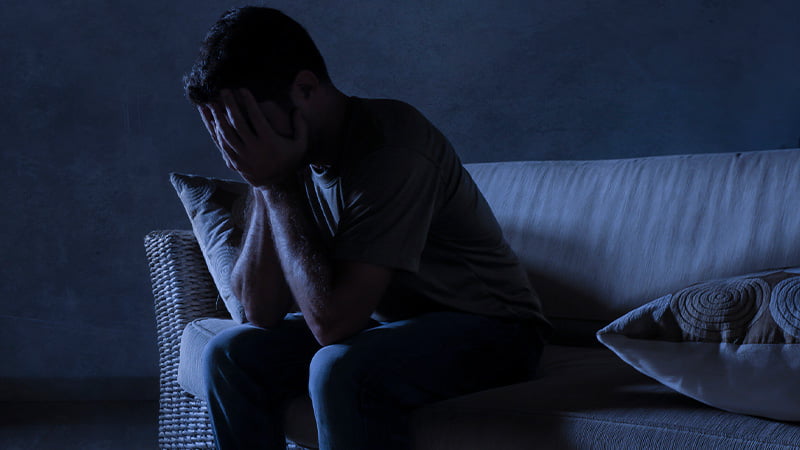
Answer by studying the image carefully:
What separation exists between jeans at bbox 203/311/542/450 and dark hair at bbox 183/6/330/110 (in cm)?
41

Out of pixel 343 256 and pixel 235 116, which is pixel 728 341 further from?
pixel 235 116

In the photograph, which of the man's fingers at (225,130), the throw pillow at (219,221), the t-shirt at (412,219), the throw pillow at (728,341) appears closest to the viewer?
the throw pillow at (728,341)

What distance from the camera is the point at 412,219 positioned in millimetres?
1141

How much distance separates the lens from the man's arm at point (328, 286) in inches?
43.6

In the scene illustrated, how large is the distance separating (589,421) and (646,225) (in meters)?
0.70

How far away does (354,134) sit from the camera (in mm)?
1253

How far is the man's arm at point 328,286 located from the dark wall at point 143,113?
64.6 inches

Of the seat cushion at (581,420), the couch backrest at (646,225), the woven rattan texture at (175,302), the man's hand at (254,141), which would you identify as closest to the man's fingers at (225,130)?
the man's hand at (254,141)

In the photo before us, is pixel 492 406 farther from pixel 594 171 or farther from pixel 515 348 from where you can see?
pixel 594 171

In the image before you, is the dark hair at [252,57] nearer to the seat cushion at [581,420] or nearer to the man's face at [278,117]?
the man's face at [278,117]

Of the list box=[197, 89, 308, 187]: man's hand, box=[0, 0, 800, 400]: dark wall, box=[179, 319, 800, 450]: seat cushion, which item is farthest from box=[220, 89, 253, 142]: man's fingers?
box=[0, 0, 800, 400]: dark wall

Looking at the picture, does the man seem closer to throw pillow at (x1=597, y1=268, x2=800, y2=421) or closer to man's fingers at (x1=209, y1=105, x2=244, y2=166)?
man's fingers at (x1=209, y1=105, x2=244, y2=166)

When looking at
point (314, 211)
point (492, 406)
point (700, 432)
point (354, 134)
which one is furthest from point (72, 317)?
point (700, 432)

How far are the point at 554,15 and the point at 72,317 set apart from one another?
202cm
